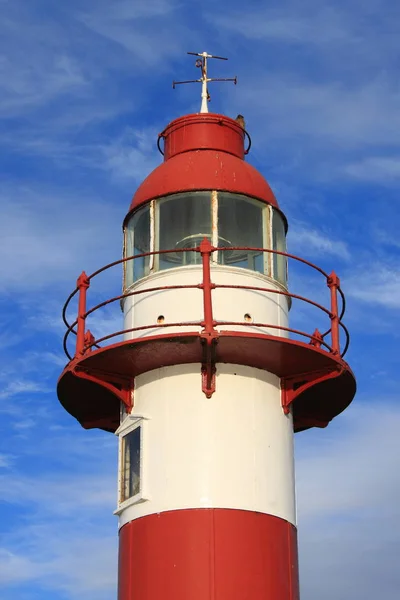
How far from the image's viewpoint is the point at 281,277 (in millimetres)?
20359

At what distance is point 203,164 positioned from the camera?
2053cm

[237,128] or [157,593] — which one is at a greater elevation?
[237,128]

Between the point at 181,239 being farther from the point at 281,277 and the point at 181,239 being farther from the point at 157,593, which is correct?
the point at 157,593

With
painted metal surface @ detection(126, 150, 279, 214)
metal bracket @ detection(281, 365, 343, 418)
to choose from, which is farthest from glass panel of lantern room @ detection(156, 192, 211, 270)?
metal bracket @ detection(281, 365, 343, 418)

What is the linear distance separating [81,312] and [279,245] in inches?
157

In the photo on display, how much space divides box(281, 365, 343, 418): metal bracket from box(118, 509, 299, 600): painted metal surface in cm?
207

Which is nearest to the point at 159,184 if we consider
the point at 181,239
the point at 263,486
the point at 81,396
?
the point at 181,239

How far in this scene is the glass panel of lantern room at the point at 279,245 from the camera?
66.6 ft

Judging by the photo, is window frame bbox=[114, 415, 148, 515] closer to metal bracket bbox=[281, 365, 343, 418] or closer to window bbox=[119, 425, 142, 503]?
window bbox=[119, 425, 142, 503]

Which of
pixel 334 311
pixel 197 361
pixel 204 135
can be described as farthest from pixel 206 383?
pixel 204 135

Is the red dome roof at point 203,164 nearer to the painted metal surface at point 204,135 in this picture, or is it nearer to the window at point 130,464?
the painted metal surface at point 204,135

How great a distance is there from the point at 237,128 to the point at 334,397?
5.35 meters

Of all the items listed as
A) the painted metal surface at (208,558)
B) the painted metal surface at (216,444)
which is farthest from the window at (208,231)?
the painted metal surface at (208,558)

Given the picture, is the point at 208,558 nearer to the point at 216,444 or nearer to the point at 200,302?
the point at 216,444
